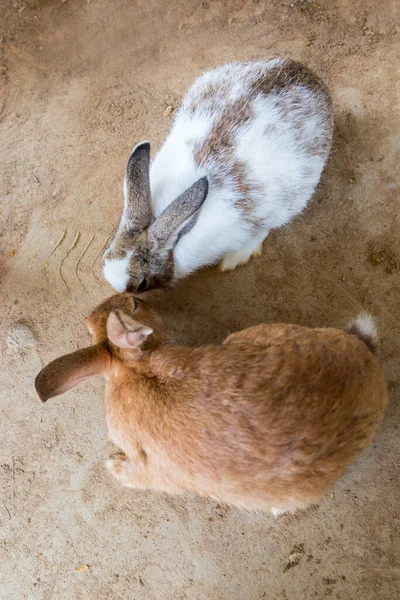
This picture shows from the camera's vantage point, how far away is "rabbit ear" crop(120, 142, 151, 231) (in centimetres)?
247

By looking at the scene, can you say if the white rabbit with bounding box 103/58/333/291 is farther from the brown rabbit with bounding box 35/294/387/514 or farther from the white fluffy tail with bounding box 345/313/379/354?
the white fluffy tail with bounding box 345/313/379/354

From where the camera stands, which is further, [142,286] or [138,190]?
[142,286]

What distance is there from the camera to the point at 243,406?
1.98 metres

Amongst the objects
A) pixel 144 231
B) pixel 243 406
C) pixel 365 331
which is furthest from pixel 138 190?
pixel 365 331

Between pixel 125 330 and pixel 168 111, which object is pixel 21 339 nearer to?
pixel 125 330

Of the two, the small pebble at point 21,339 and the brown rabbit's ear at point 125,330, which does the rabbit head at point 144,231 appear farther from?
the small pebble at point 21,339

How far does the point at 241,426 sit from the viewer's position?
77.8 inches

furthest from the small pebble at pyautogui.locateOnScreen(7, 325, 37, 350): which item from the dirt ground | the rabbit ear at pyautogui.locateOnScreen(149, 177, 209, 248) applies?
the rabbit ear at pyautogui.locateOnScreen(149, 177, 209, 248)

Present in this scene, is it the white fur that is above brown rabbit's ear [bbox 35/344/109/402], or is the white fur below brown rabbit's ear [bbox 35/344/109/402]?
below

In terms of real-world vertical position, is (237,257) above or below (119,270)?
below

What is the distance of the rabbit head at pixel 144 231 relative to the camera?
2.42 metres

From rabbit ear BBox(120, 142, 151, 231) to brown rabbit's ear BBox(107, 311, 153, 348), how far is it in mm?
733

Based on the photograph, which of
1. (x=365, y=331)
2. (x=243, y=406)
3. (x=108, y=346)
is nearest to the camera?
(x=243, y=406)

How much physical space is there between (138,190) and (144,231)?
0.75 ft
